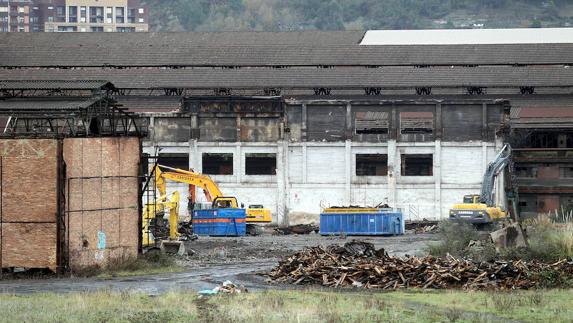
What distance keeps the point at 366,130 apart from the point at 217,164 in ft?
29.6

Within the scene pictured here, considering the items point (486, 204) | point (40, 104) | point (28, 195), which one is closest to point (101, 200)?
point (28, 195)

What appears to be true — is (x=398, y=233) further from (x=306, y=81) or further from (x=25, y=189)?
(x=25, y=189)

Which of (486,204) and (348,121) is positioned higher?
(348,121)

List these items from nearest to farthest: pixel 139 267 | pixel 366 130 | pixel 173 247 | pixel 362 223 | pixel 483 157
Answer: pixel 139 267
pixel 173 247
pixel 362 223
pixel 483 157
pixel 366 130

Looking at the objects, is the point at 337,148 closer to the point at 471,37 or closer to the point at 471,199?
the point at 471,199

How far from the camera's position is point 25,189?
43.0m

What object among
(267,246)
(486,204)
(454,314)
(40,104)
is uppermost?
(40,104)

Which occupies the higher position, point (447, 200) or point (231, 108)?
point (231, 108)

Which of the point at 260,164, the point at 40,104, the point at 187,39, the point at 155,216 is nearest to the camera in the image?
the point at 40,104

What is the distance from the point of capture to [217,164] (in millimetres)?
76562

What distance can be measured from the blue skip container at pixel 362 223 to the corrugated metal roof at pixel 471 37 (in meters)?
28.1

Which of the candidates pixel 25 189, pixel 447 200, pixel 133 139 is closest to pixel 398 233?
pixel 447 200

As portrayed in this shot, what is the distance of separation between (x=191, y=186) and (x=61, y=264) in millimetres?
26908

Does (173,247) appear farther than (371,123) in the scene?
No
